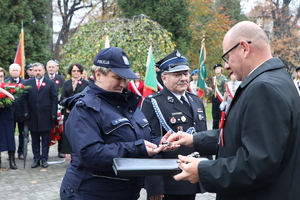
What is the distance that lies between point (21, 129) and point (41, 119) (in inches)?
55.0

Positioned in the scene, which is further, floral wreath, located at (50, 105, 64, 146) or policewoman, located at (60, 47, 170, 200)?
floral wreath, located at (50, 105, 64, 146)

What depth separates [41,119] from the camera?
8.52 metres

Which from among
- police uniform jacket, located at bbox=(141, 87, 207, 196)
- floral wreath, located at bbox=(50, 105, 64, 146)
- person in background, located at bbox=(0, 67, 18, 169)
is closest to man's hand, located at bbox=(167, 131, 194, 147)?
police uniform jacket, located at bbox=(141, 87, 207, 196)

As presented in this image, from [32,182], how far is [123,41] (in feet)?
22.5

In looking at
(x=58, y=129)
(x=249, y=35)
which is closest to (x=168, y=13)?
(x=58, y=129)

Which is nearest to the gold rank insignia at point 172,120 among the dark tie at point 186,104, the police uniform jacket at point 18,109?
the dark tie at point 186,104

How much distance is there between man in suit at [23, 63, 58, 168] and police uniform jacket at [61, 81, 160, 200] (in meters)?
5.71

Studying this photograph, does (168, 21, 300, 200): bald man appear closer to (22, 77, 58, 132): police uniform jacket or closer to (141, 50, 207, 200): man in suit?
(141, 50, 207, 200): man in suit

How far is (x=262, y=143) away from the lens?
2.02m

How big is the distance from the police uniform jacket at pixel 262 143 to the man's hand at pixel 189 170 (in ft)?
0.13

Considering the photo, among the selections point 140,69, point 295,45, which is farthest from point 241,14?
point 140,69

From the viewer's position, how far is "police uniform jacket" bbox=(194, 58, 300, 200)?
2.02 m

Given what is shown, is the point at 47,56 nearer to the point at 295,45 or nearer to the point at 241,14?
the point at 295,45

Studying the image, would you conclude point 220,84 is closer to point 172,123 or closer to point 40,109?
point 40,109
